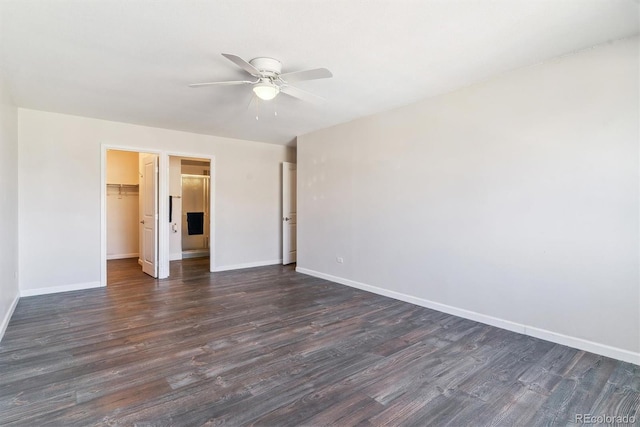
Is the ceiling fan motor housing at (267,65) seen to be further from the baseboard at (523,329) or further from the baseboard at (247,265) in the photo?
the baseboard at (247,265)

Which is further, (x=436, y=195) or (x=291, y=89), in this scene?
(x=436, y=195)

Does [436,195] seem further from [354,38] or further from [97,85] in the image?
[97,85]

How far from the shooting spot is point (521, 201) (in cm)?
305

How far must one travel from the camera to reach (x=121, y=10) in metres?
2.09

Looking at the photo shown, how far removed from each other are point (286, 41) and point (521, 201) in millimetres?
2622

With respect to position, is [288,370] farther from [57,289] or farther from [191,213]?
[191,213]

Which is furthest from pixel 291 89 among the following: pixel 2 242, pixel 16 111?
pixel 16 111

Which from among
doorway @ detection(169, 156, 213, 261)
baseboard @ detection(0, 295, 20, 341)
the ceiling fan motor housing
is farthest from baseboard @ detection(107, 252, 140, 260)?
the ceiling fan motor housing

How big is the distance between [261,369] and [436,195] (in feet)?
8.83

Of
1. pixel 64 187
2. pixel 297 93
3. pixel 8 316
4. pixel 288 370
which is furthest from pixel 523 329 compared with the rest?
pixel 64 187

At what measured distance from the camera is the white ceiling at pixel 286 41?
209 cm

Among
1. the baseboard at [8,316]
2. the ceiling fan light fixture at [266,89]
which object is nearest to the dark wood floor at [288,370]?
the baseboard at [8,316]

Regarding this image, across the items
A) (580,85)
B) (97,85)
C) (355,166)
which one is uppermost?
(97,85)

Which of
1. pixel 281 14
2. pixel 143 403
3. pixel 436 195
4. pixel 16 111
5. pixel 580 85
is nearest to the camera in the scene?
pixel 143 403
